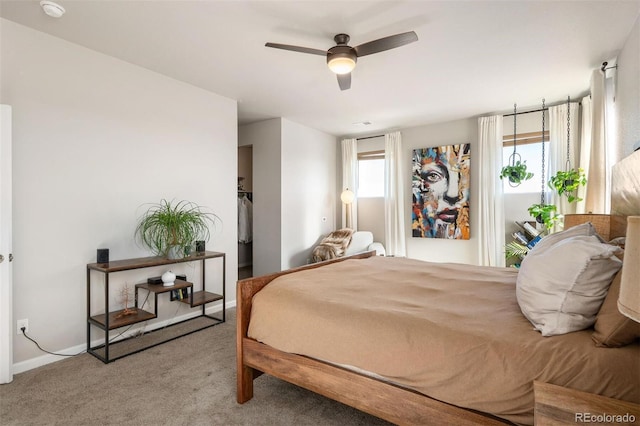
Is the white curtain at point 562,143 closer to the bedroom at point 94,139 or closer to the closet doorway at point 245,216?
the bedroom at point 94,139

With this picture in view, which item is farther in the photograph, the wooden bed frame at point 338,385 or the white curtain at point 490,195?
the white curtain at point 490,195

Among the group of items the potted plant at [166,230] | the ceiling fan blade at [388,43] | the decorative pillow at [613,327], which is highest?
the ceiling fan blade at [388,43]

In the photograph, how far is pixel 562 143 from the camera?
426 cm

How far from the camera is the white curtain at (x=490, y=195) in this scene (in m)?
4.72

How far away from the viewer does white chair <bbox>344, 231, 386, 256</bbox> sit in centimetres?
539

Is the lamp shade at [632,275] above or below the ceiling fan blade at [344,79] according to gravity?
below

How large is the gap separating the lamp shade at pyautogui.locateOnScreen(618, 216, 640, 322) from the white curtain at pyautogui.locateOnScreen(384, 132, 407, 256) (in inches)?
195

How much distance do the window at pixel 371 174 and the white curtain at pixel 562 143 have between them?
258cm

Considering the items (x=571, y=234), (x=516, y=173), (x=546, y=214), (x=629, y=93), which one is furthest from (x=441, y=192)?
(x=571, y=234)

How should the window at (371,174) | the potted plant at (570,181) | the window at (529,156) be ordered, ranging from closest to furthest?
the potted plant at (570,181) < the window at (529,156) < the window at (371,174)

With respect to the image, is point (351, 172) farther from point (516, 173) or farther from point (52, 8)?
point (52, 8)

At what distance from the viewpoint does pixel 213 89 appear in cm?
382

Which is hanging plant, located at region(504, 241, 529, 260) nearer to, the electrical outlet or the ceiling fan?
the ceiling fan

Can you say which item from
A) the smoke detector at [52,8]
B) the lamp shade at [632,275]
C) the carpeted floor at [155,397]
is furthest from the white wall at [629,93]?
the smoke detector at [52,8]
